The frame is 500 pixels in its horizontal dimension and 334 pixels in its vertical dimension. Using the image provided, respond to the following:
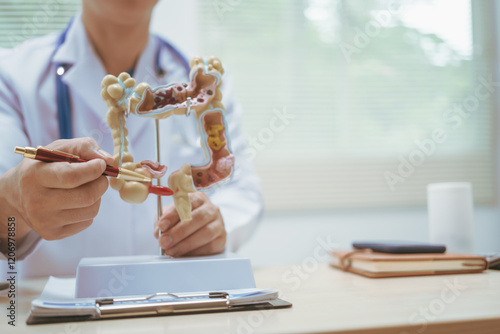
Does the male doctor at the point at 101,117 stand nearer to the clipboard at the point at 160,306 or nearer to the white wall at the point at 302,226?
the clipboard at the point at 160,306

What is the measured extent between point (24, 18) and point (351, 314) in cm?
218

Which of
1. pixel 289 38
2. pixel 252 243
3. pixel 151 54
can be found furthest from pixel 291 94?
pixel 151 54

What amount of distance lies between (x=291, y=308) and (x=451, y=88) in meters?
2.49

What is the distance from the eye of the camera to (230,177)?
2.63 feet

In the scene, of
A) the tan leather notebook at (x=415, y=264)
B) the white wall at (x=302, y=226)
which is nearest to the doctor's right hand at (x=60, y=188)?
the tan leather notebook at (x=415, y=264)

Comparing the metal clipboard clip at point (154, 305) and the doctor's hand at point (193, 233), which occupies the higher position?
the doctor's hand at point (193, 233)

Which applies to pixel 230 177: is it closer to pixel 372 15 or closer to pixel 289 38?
pixel 289 38

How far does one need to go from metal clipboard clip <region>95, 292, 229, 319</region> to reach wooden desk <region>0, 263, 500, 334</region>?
0.01 m

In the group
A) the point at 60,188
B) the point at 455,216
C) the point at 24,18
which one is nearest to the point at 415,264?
the point at 455,216

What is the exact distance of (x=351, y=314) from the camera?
23.5 inches

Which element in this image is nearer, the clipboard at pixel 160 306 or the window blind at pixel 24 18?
the clipboard at pixel 160 306

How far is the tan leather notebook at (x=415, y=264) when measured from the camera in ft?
2.92

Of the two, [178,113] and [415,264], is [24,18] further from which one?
[415,264]

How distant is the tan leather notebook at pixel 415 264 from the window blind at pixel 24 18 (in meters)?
1.95
